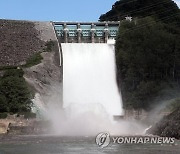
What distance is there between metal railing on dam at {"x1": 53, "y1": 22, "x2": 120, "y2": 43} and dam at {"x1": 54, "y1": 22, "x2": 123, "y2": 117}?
201 mm

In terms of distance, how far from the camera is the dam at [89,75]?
3430 inches

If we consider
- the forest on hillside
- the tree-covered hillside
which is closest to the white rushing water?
the forest on hillside

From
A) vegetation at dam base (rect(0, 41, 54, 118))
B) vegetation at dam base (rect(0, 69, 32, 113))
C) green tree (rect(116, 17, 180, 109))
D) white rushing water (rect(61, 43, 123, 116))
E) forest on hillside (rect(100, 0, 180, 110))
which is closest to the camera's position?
vegetation at dam base (rect(0, 41, 54, 118))

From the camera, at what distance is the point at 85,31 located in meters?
Result: 101

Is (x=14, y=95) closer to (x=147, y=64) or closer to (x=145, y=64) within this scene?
(x=145, y=64)

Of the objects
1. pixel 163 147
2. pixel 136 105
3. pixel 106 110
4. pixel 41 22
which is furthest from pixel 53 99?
pixel 163 147

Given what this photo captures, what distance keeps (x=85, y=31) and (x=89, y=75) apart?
44.9ft

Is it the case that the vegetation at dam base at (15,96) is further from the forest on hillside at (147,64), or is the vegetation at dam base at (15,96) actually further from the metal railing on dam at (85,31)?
the metal railing on dam at (85,31)

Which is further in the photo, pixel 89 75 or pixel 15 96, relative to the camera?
pixel 89 75

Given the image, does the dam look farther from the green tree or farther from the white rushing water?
the green tree

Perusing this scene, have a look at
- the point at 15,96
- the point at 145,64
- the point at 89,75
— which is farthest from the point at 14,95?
the point at 145,64

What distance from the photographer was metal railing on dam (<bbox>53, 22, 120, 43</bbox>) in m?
98.8

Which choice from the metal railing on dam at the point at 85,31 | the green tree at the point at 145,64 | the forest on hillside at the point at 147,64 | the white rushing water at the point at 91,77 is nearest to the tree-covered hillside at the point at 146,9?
the metal railing on dam at the point at 85,31

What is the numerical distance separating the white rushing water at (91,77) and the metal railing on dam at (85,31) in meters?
4.34
